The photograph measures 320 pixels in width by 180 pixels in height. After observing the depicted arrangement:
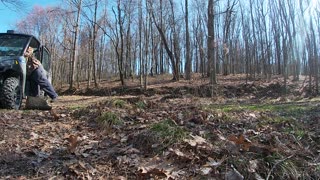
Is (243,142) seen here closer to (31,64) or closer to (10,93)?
(10,93)

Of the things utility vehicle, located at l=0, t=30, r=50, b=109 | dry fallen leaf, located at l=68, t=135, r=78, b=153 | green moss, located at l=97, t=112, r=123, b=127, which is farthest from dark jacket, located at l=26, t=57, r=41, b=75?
dry fallen leaf, located at l=68, t=135, r=78, b=153

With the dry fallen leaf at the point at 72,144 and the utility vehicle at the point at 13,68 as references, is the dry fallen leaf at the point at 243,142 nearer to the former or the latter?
the dry fallen leaf at the point at 72,144

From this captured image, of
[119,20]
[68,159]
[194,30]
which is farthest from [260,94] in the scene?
[194,30]

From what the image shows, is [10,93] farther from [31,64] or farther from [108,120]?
[108,120]

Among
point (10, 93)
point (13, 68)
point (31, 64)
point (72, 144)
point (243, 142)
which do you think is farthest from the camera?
point (31, 64)

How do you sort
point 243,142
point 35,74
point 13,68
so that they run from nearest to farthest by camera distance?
1. point 243,142
2. point 13,68
3. point 35,74

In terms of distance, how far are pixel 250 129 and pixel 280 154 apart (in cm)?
106

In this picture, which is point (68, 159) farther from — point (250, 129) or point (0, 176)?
point (250, 129)

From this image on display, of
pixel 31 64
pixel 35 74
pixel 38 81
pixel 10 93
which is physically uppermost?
pixel 31 64

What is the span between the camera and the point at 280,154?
11.1 feet

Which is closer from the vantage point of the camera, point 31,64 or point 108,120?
point 108,120

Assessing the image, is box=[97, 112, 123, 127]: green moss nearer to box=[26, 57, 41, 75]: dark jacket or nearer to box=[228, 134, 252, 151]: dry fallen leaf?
box=[228, 134, 252, 151]: dry fallen leaf

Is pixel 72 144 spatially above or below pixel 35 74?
below

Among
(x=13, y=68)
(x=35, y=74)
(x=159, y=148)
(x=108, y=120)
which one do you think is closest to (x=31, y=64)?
(x=35, y=74)
